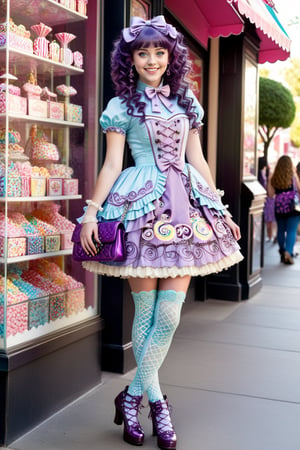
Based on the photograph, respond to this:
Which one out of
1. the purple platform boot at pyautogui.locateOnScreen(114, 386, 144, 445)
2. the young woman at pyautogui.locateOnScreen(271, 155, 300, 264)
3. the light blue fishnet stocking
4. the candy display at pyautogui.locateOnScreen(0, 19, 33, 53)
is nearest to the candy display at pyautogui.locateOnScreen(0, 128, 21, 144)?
the candy display at pyautogui.locateOnScreen(0, 19, 33, 53)

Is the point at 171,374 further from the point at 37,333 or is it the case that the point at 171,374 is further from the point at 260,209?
the point at 260,209

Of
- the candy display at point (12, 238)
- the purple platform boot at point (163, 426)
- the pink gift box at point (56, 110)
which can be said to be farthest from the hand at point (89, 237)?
the pink gift box at point (56, 110)

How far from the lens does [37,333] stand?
3.40m

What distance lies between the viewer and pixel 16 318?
324 centimetres

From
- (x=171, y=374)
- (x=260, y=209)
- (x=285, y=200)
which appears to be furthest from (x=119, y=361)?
(x=285, y=200)

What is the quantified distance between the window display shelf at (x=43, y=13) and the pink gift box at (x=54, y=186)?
3.04 feet

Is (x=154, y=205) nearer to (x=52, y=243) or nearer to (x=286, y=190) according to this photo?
(x=52, y=243)

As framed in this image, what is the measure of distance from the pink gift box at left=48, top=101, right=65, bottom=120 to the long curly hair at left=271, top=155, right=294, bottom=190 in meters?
6.57

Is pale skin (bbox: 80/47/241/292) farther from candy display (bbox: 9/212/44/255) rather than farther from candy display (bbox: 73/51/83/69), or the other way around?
candy display (bbox: 73/51/83/69)

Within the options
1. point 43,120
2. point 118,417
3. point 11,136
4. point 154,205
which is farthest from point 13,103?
point 118,417

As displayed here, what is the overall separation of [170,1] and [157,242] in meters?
3.41

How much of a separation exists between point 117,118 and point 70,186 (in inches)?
36.2

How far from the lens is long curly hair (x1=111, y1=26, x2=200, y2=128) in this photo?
2.96 meters

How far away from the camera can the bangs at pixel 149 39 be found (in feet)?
9.65
